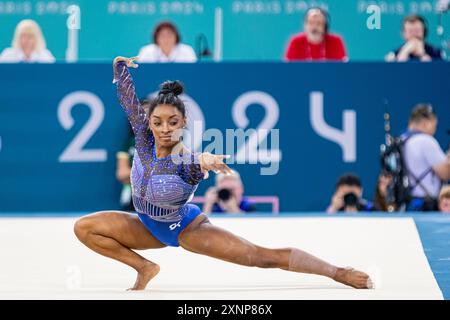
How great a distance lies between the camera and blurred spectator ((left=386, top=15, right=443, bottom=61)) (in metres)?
8.23

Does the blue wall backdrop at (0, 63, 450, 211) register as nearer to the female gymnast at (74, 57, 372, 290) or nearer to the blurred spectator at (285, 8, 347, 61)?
the blurred spectator at (285, 8, 347, 61)

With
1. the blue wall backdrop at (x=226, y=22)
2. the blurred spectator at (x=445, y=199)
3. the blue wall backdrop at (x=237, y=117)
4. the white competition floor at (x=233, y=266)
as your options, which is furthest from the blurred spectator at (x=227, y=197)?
the blue wall backdrop at (x=226, y=22)

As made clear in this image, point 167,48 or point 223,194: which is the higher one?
point 167,48

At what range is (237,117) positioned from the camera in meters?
7.91

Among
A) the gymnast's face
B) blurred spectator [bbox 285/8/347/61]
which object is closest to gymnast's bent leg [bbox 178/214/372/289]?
the gymnast's face

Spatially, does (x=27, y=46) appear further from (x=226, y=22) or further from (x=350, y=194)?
(x=350, y=194)

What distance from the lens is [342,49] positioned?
827cm

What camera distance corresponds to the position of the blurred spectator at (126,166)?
25.9 ft

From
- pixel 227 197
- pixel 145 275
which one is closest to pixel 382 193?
Answer: pixel 227 197

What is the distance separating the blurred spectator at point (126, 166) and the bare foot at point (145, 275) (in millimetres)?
3139

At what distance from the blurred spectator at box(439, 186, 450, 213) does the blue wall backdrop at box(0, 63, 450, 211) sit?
74 cm

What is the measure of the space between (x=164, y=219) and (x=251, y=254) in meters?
0.43

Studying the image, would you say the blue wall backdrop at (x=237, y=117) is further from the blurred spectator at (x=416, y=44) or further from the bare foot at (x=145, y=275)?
the bare foot at (x=145, y=275)
